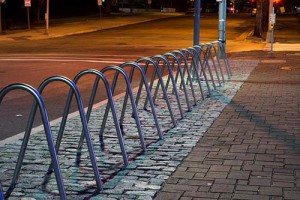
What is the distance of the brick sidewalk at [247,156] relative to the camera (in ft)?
18.7

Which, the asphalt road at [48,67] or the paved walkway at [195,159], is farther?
the asphalt road at [48,67]

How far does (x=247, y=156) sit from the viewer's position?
277 inches

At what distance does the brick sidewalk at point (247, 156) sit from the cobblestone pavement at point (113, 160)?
187mm

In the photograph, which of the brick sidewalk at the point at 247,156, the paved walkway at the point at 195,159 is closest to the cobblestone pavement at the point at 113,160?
the paved walkway at the point at 195,159

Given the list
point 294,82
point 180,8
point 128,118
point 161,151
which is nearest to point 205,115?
point 128,118

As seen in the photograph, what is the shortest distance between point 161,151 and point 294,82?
8036 millimetres

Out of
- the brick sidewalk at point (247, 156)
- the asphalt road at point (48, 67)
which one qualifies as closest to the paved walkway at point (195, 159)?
the brick sidewalk at point (247, 156)

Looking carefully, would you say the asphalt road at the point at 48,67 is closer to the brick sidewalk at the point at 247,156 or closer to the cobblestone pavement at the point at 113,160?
the cobblestone pavement at the point at 113,160

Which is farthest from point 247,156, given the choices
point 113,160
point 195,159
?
point 113,160

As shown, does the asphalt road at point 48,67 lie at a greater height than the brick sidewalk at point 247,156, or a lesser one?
lesser

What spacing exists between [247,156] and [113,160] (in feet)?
5.43

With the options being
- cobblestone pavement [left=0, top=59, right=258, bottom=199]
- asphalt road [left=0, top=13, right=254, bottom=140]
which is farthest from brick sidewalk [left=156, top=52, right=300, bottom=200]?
asphalt road [left=0, top=13, right=254, bottom=140]

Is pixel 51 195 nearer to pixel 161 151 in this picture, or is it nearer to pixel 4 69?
pixel 161 151

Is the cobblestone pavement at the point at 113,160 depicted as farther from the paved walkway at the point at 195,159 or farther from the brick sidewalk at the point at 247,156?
the brick sidewalk at the point at 247,156
